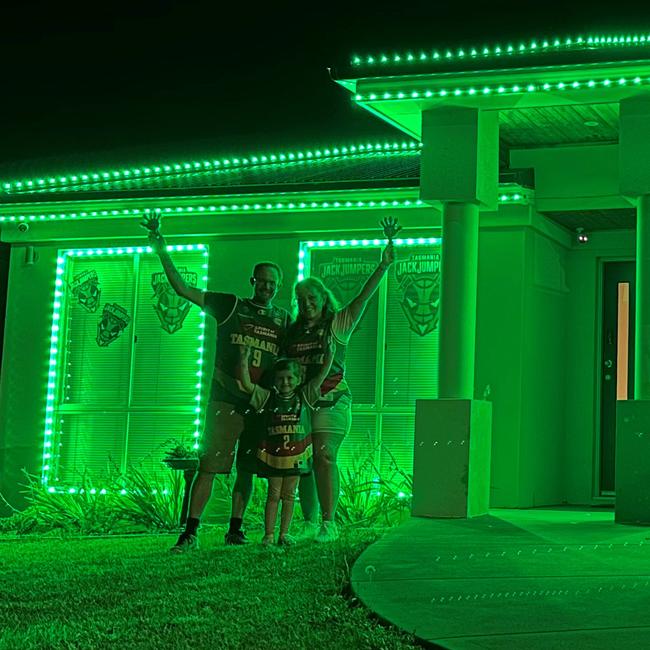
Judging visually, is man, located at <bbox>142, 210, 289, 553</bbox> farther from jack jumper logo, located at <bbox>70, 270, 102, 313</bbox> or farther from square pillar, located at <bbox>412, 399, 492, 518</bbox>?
jack jumper logo, located at <bbox>70, 270, 102, 313</bbox>

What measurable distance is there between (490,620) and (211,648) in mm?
1274

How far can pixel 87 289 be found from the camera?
44.5ft

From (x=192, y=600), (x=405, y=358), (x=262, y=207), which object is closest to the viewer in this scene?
(x=192, y=600)

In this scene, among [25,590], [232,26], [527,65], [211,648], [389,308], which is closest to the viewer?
[211,648]

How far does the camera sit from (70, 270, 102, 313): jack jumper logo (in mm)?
13539

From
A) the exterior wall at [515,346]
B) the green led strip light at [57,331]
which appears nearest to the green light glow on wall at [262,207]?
the exterior wall at [515,346]

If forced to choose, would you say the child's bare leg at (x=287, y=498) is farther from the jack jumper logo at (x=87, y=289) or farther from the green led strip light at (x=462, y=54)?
the jack jumper logo at (x=87, y=289)

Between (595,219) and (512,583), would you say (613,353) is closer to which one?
(595,219)

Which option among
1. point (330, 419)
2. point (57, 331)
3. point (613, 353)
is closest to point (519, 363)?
point (613, 353)

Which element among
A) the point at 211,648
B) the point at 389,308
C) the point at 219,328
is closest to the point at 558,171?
the point at 389,308

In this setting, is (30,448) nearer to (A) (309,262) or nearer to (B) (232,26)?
(A) (309,262)

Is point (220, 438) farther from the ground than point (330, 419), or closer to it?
closer to it

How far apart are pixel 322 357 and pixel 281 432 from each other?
0.62 metres

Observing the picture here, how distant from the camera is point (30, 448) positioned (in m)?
13.4
